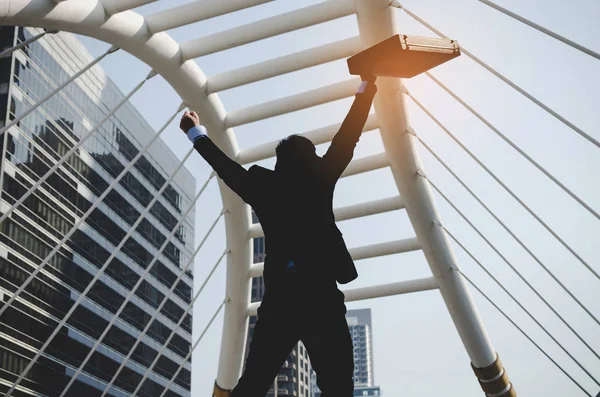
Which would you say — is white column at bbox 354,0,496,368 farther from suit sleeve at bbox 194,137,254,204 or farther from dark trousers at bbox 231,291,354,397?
dark trousers at bbox 231,291,354,397

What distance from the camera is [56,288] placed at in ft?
176

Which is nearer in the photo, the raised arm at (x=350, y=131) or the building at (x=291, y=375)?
the raised arm at (x=350, y=131)

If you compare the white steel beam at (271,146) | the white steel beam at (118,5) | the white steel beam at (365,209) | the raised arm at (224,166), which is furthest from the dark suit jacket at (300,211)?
the white steel beam at (365,209)

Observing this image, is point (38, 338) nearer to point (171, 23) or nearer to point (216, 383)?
point (216, 383)

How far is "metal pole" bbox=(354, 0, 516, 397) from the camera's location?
368 inches

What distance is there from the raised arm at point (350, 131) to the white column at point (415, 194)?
17.7 ft

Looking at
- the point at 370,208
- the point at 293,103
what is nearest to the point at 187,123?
the point at 293,103

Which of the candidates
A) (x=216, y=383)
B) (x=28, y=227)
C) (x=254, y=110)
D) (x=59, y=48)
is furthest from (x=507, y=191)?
(x=59, y=48)

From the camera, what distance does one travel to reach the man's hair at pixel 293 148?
12.5ft

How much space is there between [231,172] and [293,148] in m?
0.33

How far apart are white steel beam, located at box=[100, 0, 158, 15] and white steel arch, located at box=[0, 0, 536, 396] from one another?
0.01 m

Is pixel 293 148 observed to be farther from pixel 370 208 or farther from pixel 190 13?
pixel 370 208

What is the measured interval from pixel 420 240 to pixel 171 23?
555 cm

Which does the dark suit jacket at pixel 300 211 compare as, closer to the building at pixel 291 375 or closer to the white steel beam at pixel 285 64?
the white steel beam at pixel 285 64
